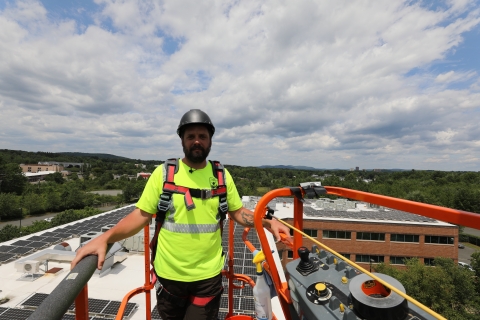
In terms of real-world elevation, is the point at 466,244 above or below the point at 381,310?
below

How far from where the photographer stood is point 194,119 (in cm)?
282

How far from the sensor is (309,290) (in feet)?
6.86

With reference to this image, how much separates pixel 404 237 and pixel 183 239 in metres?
32.5

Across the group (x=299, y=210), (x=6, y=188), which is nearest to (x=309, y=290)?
(x=299, y=210)

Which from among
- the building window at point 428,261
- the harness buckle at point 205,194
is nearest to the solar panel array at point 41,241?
the harness buckle at point 205,194

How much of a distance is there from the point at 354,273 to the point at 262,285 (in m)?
0.95

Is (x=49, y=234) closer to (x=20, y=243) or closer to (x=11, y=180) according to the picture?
(x=20, y=243)

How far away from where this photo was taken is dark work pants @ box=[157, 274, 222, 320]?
2.52m

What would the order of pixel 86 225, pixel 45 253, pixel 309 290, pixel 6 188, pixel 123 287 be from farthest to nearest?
pixel 6 188 < pixel 86 225 < pixel 45 253 < pixel 123 287 < pixel 309 290

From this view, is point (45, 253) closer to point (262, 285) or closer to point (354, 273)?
point (262, 285)

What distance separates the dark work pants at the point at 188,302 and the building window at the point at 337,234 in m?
27.9

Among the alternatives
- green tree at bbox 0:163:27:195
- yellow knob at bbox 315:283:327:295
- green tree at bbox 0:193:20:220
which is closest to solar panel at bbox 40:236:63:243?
yellow knob at bbox 315:283:327:295

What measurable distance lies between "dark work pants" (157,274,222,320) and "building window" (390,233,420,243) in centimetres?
3134

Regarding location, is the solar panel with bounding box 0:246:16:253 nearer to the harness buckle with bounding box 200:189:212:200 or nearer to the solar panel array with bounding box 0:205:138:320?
the solar panel array with bounding box 0:205:138:320
